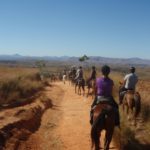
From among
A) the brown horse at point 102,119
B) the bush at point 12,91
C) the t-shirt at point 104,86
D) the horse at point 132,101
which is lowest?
the bush at point 12,91

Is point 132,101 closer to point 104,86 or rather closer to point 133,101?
point 133,101

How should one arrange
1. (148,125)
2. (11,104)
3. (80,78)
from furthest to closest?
(80,78), (11,104), (148,125)

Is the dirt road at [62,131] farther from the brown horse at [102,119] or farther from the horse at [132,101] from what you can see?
the horse at [132,101]

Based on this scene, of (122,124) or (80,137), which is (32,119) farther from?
(122,124)

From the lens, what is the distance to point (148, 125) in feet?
47.4

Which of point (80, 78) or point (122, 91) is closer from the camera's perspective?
point (122, 91)

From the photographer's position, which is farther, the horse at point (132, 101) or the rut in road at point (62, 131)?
the horse at point (132, 101)

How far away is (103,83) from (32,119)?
5.77 metres

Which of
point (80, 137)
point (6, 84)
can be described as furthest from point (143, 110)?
point (6, 84)

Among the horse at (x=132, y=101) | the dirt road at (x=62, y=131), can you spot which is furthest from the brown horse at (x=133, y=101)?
the dirt road at (x=62, y=131)

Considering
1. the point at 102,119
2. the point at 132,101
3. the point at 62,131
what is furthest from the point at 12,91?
the point at 102,119

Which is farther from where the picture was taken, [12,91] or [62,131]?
[12,91]

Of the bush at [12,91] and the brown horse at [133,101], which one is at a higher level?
the brown horse at [133,101]

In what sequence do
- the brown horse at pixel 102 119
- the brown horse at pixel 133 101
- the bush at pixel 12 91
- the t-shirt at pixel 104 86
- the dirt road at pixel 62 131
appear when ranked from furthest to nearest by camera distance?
the bush at pixel 12 91
the brown horse at pixel 133 101
the dirt road at pixel 62 131
the t-shirt at pixel 104 86
the brown horse at pixel 102 119
